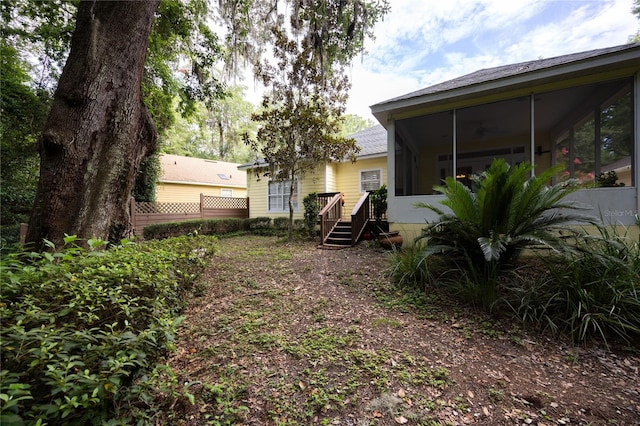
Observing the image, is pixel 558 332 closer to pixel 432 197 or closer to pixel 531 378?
pixel 531 378

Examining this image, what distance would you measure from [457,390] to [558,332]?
1499 millimetres

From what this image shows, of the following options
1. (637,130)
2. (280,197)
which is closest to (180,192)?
(280,197)

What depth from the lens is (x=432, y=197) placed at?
18.7ft

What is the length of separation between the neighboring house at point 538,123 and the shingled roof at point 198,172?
542 inches

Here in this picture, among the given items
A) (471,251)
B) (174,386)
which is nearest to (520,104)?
(471,251)

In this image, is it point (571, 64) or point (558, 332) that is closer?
point (558, 332)

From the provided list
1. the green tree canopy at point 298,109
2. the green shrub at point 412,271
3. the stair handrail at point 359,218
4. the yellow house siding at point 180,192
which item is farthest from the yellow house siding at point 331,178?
the yellow house siding at point 180,192

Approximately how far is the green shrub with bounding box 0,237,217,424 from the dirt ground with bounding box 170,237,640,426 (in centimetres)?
42

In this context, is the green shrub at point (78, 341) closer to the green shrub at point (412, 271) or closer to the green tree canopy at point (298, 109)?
the green shrub at point (412, 271)

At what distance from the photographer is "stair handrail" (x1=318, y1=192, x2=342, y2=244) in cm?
725

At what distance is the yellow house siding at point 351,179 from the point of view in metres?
10.0

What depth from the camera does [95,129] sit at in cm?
323

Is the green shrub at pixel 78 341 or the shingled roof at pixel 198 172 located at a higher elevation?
the shingled roof at pixel 198 172

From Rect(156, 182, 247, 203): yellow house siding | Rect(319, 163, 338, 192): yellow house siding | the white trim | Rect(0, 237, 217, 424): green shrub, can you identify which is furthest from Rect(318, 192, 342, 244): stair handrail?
Rect(156, 182, 247, 203): yellow house siding
